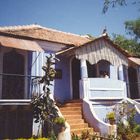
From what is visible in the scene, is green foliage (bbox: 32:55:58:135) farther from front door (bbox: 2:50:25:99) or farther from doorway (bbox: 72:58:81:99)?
doorway (bbox: 72:58:81:99)

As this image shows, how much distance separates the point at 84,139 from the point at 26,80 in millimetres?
4885

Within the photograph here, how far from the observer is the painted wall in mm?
15438

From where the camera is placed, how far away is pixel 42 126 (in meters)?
12.9

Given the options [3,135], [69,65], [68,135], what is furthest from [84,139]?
[69,65]

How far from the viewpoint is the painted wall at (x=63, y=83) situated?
50.6 feet

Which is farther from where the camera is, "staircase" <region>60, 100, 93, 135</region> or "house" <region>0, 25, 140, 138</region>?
"house" <region>0, 25, 140, 138</region>

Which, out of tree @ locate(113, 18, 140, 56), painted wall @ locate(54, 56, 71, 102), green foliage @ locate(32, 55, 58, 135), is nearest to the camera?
green foliage @ locate(32, 55, 58, 135)

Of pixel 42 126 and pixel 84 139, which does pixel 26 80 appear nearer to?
pixel 42 126

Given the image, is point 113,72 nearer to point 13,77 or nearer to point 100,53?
point 100,53

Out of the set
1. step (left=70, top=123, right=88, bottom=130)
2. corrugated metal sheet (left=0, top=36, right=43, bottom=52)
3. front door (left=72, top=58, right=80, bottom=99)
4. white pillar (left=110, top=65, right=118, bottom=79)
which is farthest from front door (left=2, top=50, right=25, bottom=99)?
white pillar (left=110, top=65, right=118, bottom=79)

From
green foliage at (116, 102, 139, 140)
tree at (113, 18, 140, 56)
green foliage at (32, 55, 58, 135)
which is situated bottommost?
green foliage at (116, 102, 139, 140)

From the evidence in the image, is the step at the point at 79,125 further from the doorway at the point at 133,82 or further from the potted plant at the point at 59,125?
the doorway at the point at 133,82

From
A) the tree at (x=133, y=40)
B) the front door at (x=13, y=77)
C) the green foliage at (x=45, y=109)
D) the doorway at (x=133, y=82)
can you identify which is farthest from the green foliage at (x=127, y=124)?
the tree at (x=133, y=40)

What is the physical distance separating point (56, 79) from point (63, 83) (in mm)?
589
